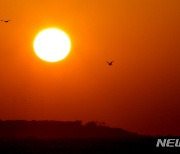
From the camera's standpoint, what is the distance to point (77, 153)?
12162 cm

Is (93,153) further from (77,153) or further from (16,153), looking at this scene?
(16,153)

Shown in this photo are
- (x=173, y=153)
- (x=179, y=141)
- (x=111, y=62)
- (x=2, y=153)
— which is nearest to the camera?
(x=179, y=141)

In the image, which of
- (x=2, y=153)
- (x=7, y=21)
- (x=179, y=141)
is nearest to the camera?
(x=179, y=141)

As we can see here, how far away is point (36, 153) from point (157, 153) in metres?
26.4

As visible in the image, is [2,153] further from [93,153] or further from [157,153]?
[157,153]

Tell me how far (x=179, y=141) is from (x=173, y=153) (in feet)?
140

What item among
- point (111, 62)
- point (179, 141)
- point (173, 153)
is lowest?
point (179, 141)

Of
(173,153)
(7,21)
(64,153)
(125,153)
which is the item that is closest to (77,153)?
(64,153)

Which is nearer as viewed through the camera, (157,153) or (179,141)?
(179,141)

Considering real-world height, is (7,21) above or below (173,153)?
above

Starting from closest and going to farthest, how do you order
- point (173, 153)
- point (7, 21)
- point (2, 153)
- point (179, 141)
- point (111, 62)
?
point (179, 141) → point (7, 21) → point (111, 62) → point (2, 153) → point (173, 153)

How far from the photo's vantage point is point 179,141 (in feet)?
274

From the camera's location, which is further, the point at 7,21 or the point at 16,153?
the point at 16,153

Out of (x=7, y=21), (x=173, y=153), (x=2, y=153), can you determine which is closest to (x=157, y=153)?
(x=173, y=153)
